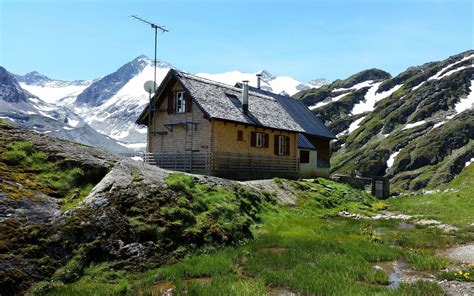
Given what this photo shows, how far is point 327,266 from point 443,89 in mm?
149408

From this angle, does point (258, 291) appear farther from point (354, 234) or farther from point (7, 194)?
point (354, 234)

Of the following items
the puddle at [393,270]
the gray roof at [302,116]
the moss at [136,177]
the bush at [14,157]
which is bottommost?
the puddle at [393,270]

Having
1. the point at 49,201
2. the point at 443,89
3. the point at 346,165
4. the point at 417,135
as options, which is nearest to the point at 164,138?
the point at 49,201

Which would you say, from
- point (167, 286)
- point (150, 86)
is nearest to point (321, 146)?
point (150, 86)

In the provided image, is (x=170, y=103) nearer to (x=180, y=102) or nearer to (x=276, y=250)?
(x=180, y=102)

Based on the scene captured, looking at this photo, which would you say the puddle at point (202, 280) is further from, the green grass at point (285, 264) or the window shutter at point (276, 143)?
the window shutter at point (276, 143)

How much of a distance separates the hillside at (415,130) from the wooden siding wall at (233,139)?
57.0 meters

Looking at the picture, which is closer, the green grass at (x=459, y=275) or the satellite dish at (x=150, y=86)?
the green grass at (x=459, y=275)

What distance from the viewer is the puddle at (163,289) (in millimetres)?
10453

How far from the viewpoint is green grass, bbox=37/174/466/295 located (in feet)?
34.7

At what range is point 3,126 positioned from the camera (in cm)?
1611

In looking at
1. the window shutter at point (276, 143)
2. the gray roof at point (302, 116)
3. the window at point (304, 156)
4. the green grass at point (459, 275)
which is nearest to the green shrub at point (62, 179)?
the green grass at point (459, 275)

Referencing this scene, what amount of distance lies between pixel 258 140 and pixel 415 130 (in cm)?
9545

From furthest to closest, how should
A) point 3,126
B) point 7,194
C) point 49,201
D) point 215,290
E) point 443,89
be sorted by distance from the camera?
point 443,89
point 3,126
point 49,201
point 7,194
point 215,290
